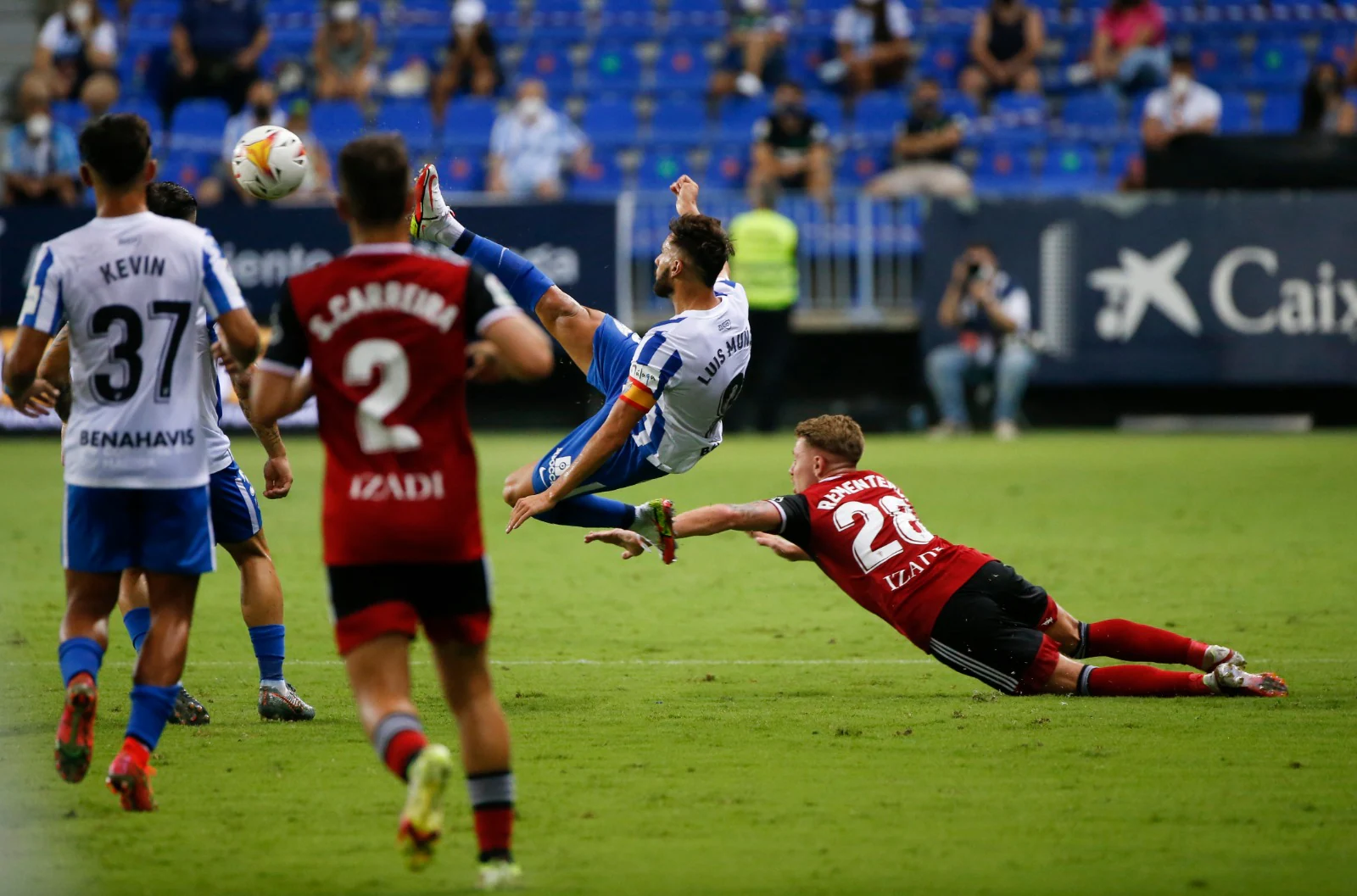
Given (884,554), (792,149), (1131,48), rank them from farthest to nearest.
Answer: (1131,48) → (792,149) → (884,554)

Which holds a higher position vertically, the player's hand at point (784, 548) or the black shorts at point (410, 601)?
the black shorts at point (410, 601)

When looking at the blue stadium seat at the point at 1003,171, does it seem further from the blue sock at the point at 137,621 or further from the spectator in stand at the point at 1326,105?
the blue sock at the point at 137,621

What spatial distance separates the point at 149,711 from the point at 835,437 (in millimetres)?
3223

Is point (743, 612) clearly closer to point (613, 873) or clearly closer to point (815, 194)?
point (613, 873)

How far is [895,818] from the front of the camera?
213 inches

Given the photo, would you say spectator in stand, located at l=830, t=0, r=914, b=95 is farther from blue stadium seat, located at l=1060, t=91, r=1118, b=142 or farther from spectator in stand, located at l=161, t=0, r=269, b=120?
spectator in stand, located at l=161, t=0, r=269, b=120

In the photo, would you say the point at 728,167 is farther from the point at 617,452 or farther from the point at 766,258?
the point at 617,452

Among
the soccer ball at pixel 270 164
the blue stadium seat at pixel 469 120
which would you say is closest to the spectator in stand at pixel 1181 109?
the blue stadium seat at pixel 469 120

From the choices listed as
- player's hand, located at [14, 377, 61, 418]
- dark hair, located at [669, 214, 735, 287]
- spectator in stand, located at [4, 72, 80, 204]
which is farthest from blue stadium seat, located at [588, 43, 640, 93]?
player's hand, located at [14, 377, 61, 418]

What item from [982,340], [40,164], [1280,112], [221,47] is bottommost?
[982,340]

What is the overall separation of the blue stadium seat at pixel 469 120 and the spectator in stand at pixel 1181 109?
27.1 feet

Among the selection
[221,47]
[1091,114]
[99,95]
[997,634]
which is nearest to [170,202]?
[997,634]

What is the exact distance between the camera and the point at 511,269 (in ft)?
29.0

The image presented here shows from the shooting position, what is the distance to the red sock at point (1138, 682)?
7367 mm
